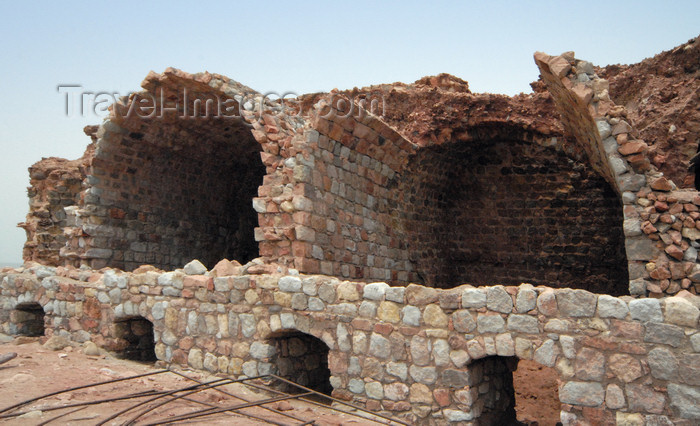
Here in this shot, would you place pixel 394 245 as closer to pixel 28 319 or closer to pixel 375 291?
pixel 375 291

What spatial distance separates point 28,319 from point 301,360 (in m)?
5.27

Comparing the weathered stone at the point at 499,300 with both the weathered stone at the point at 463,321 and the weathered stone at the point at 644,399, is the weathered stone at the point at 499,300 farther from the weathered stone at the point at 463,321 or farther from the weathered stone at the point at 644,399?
the weathered stone at the point at 644,399

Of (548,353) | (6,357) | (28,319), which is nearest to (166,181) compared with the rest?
(28,319)

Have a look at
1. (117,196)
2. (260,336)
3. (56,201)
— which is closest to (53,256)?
(56,201)

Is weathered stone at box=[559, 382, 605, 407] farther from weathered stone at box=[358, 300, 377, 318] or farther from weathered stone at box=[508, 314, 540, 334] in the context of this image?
weathered stone at box=[358, 300, 377, 318]

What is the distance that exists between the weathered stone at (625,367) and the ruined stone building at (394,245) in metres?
0.02

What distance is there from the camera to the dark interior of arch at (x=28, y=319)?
9.18m

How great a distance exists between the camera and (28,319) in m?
9.30

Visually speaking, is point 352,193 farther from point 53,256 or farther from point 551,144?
point 53,256

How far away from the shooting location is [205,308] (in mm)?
6988

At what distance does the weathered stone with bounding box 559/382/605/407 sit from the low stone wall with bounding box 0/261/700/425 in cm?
1

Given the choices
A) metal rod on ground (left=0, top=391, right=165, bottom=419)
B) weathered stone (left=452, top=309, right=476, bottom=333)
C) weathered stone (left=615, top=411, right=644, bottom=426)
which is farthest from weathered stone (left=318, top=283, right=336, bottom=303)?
weathered stone (left=615, top=411, right=644, bottom=426)

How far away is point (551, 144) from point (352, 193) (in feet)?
14.2

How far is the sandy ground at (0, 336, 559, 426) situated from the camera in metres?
5.09
